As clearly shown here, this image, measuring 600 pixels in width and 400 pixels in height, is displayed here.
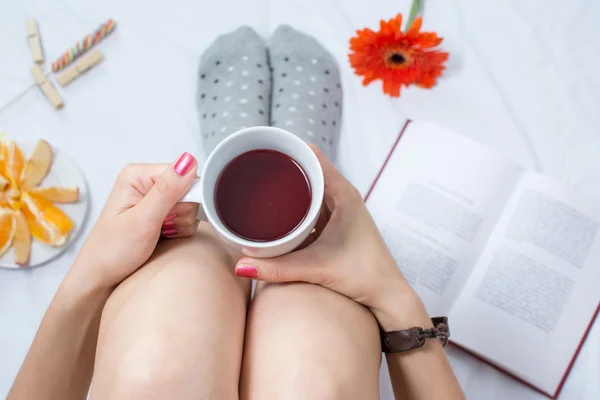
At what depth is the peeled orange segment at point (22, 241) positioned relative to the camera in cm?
79

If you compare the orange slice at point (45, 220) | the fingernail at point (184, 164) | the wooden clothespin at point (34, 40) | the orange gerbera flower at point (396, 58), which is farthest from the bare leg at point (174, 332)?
the wooden clothespin at point (34, 40)

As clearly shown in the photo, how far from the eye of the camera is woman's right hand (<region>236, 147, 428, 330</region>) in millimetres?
533

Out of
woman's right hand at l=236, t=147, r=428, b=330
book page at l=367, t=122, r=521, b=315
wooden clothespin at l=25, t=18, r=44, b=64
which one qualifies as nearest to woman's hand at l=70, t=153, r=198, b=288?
woman's right hand at l=236, t=147, r=428, b=330

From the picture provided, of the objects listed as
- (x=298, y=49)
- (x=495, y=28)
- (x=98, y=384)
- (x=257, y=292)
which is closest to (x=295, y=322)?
(x=257, y=292)

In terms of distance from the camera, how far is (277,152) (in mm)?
477

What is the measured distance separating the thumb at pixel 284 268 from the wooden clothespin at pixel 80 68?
594 mm

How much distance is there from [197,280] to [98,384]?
129mm

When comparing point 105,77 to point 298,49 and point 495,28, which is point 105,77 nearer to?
point 298,49

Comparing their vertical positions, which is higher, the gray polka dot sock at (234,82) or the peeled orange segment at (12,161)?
the gray polka dot sock at (234,82)

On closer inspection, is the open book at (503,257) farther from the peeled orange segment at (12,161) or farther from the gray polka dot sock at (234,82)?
the peeled orange segment at (12,161)

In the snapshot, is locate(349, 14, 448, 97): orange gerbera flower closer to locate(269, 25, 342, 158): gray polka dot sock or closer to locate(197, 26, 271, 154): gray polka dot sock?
locate(269, 25, 342, 158): gray polka dot sock

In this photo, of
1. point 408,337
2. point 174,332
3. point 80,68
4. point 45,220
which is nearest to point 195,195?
point 174,332

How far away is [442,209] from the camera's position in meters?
0.80

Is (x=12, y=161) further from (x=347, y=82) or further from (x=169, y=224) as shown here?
(x=347, y=82)
